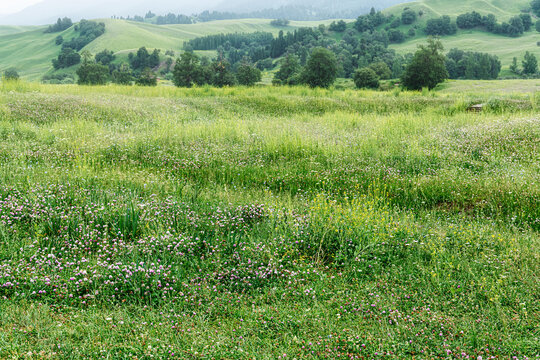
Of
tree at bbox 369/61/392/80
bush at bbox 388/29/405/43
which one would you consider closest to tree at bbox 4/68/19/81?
tree at bbox 369/61/392/80

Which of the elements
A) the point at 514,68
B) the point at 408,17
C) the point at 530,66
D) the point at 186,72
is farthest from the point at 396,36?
the point at 186,72

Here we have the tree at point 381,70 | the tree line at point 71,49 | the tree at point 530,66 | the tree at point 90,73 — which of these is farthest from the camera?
the tree line at point 71,49

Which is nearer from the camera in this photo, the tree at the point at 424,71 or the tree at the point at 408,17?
the tree at the point at 424,71

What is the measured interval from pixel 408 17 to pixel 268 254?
210386 millimetres

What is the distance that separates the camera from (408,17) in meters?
183

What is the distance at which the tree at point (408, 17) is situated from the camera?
18225 centimetres

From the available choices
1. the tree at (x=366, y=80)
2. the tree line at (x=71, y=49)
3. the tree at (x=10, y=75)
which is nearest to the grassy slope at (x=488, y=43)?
the tree at (x=366, y=80)

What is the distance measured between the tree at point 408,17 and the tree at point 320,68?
160 m

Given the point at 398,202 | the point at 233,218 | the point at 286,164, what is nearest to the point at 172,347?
the point at 233,218

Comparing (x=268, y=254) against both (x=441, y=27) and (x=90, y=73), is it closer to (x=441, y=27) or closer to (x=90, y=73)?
(x=90, y=73)

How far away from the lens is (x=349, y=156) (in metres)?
10.4

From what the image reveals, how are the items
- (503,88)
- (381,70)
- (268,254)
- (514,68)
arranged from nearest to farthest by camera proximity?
1. (268,254)
2. (503,88)
3. (381,70)
4. (514,68)

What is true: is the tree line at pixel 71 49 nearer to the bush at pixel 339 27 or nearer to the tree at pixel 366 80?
the bush at pixel 339 27

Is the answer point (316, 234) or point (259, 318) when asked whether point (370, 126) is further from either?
point (259, 318)
